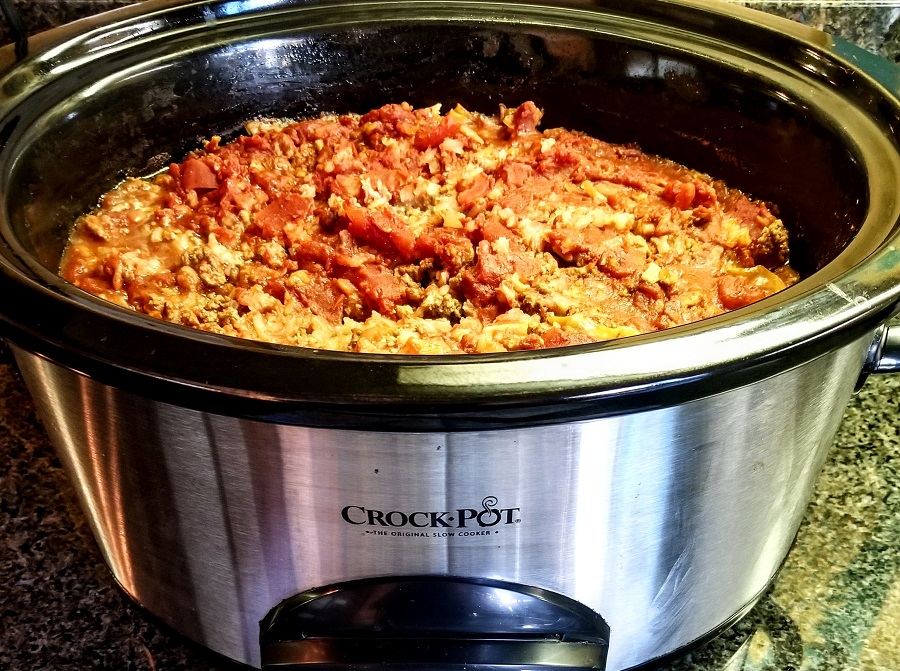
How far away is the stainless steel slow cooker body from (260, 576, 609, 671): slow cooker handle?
2cm

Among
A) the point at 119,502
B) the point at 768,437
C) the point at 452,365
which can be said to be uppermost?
the point at 452,365

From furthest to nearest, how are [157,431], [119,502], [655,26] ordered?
[655,26] → [119,502] → [157,431]

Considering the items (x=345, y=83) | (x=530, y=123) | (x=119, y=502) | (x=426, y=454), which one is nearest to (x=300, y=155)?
(x=345, y=83)

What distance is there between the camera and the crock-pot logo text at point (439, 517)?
687mm

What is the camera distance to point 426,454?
65 centimetres

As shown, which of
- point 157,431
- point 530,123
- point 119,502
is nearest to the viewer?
point 157,431

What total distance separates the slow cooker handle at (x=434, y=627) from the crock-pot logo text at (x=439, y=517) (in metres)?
0.08

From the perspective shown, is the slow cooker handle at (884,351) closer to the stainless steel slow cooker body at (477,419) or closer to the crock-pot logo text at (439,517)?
the stainless steel slow cooker body at (477,419)

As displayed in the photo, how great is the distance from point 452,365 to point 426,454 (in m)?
0.09

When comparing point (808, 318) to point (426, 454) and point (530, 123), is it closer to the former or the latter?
point (426, 454)

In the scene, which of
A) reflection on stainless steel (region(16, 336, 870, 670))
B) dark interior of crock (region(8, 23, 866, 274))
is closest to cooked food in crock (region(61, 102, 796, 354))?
dark interior of crock (region(8, 23, 866, 274))

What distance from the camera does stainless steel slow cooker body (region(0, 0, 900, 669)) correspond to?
0.60 m

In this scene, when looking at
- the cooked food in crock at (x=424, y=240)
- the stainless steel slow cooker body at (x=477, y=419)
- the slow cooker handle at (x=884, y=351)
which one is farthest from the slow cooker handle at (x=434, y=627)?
the slow cooker handle at (x=884, y=351)

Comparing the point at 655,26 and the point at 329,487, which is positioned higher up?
the point at 655,26
